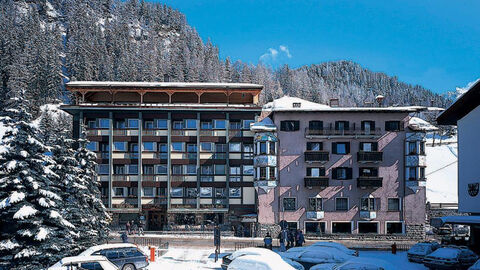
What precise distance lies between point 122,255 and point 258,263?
913 centimetres

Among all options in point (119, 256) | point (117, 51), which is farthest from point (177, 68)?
point (119, 256)

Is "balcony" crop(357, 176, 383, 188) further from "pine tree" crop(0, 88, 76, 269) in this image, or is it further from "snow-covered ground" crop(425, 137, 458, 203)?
"pine tree" crop(0, 88, 76, 269)

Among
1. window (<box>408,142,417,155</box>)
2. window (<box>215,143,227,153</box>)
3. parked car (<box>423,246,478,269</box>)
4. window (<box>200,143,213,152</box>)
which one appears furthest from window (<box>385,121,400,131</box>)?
parked car (<box>423,246,478,269</box>)

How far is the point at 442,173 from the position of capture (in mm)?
104438

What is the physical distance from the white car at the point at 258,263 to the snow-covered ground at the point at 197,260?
5.39 m

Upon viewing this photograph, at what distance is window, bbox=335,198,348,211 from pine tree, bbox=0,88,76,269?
120 feet

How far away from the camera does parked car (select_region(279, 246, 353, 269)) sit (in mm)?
27062

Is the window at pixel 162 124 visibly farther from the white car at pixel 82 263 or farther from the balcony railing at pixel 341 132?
the white car at pixel 82 263

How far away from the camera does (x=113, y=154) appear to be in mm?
57125

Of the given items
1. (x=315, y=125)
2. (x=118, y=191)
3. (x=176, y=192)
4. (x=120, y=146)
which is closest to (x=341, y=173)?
(x=315, y=125)

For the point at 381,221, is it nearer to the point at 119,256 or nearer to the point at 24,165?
the point at 119,256

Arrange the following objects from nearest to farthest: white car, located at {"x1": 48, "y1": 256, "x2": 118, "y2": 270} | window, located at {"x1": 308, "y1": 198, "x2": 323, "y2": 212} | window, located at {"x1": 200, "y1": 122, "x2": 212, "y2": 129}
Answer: white car, located at {"x1": 48, "y1": 256, "x2": 118, "y2": 270} < window, located at {"x1": 308, "y1": 198, "x2": 323, "y2": 212} < window, located at {"x1": 200, "y1": 122, "x2": 212, "y2": 129}

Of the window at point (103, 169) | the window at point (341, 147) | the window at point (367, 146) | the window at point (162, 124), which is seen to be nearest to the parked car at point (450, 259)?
the window at point (341, 147)

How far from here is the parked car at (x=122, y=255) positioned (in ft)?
87.0
